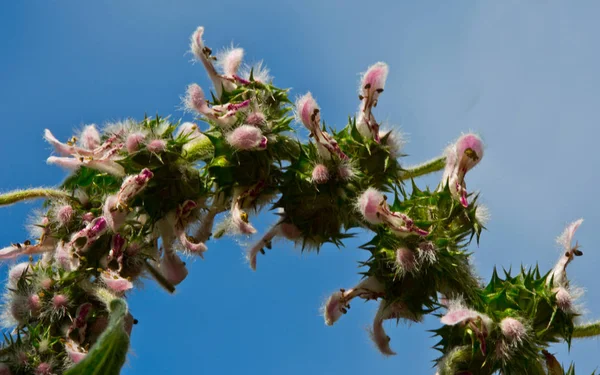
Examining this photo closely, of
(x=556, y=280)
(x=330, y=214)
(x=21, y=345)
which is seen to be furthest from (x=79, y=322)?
(x=556, y=280)

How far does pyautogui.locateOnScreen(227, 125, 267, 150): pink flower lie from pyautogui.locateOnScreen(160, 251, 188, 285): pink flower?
2.36ft

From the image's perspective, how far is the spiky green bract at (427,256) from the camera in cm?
345

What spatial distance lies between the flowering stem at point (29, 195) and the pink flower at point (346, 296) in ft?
4.79

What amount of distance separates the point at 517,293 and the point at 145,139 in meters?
1.92

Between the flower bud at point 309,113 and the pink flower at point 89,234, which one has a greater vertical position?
the flower bud at point 309,113

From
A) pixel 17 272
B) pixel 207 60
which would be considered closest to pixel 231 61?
pixel 207 60

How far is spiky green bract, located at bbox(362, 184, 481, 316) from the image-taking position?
136 inches

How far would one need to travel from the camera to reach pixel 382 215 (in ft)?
11.3

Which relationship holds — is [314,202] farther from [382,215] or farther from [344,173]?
[382,215]

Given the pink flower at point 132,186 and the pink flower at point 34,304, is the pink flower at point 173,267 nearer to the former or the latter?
the pink flower at point 132,186

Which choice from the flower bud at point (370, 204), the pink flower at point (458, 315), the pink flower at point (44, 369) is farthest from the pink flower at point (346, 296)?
the pink flower at point (44, 369)

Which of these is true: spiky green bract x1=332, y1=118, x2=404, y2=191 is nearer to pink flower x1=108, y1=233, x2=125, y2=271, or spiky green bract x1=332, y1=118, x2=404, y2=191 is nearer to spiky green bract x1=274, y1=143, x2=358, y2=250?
spiky green bract x1=274, y1=143, x2=358, y2=250

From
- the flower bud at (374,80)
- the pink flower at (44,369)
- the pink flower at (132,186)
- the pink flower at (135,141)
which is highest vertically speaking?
the flower bud at (374,80)

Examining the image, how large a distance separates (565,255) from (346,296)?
3.64ft
